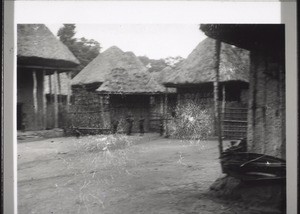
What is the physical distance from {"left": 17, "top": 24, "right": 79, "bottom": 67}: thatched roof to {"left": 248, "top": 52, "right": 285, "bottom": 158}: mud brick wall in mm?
1557

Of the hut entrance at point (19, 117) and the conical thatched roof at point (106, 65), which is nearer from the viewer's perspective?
the hut entrance at point (19, 117)

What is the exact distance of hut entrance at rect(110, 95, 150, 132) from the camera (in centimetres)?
291

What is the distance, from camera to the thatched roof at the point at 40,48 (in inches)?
110

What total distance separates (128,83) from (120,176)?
808 mm

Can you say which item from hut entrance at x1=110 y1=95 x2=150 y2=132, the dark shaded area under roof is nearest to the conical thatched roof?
hut entrance at x1=110 y1=95 x2=150 y2=132

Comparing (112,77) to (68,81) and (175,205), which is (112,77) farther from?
(175,205)

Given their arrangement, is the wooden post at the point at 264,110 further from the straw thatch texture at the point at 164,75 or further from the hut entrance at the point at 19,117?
the hut entrance at the point at 19,117

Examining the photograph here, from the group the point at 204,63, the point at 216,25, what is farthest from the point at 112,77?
the point at 216,25

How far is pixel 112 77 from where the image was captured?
9.70ft

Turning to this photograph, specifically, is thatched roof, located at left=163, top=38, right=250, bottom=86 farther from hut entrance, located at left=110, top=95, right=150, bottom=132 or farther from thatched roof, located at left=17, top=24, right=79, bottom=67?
thatched roof, located at left=17, top=24, right=79, bottom=67

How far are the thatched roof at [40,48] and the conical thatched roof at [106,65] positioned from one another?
13 cm

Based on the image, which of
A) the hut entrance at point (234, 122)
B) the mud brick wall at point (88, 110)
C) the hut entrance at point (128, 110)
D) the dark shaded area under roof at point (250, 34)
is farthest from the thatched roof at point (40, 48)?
the hut entrance at point (234, 122)

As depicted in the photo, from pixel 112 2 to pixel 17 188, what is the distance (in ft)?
5.70

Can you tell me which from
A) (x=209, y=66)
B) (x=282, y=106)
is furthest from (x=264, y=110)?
(x=209, y=66)
